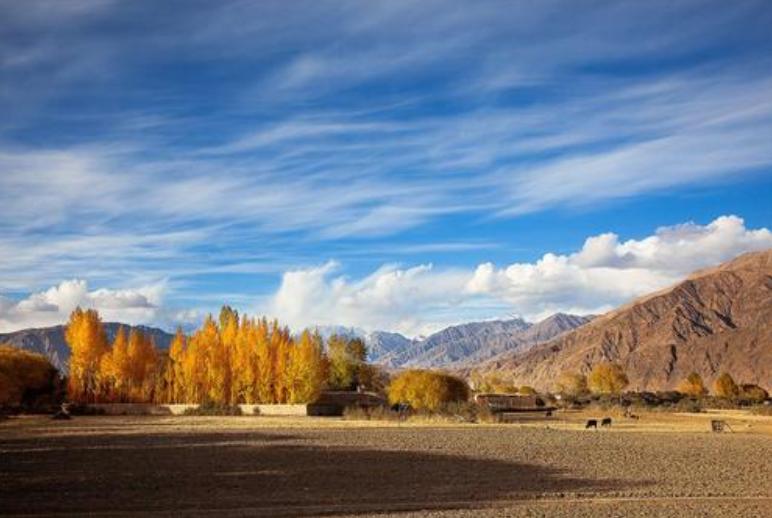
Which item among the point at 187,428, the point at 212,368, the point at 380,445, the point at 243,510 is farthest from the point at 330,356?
the point at 243,510

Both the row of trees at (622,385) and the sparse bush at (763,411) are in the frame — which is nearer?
the sparse bush at (763,411)

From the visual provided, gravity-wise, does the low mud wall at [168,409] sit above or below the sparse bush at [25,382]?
below

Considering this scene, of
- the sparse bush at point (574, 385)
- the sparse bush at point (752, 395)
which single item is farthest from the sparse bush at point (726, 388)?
the sparse bush at point (574, 385)

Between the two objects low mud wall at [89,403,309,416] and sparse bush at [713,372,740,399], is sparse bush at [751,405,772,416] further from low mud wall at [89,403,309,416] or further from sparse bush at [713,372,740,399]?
low mud wall at [89,403,309,416]

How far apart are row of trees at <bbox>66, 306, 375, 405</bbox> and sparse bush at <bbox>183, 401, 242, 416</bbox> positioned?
12.9 ft

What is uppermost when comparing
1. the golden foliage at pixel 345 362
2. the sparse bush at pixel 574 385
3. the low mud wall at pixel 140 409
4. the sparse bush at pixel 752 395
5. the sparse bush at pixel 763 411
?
the golden foliage at pixel 345 362

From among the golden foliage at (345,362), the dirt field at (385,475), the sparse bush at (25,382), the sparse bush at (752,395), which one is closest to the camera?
the dirt field at (385,475)

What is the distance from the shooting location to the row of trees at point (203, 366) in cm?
8694

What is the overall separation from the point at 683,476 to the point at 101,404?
7264 cm

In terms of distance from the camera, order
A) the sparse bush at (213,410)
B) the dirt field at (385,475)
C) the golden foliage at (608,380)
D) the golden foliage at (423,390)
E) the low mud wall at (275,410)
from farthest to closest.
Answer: the golden foliage at (608,380) < the golden foliage at (423,390) < the sparse bush at (213,410) < the low mud wall at (275,410) < the dirt field at (385,475)

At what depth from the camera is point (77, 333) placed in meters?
96.8

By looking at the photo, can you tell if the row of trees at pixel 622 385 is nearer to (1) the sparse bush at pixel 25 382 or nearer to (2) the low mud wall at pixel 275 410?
(2) the low mud wall at pixel 275 410

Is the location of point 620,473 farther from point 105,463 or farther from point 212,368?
point 212,368

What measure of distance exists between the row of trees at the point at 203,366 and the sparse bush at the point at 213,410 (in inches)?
155
